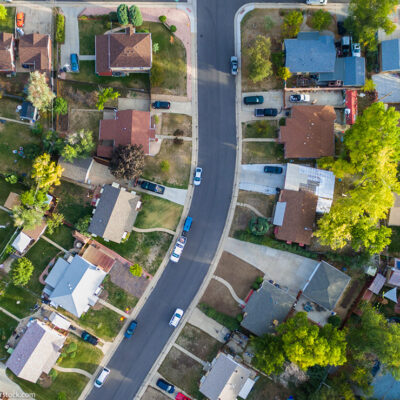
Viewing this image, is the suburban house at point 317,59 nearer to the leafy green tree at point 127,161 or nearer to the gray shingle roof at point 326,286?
the leafy green tree at point 127,161

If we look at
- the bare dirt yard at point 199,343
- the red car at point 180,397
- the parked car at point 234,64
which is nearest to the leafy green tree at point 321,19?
the parked car at point 234,64

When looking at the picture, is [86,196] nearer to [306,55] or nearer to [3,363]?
[3,363]

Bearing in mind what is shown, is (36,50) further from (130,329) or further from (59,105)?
(130,329)

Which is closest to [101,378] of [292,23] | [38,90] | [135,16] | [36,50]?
[38,90]

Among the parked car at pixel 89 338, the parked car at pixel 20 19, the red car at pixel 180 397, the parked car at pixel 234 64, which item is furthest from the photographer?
the parked car at pixel 20 19

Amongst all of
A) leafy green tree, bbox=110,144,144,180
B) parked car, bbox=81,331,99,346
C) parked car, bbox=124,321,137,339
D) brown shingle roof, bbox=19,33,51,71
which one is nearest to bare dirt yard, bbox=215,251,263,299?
parked car, bbox=124,321,137,339

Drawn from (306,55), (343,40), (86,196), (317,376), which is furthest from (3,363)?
(343,40)

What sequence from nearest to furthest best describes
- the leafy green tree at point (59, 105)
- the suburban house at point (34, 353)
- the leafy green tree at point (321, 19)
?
the suburban house at point (34, 353)
the leafy green tree at point (321, 19)
the leafy green tree at point (59, 105)
